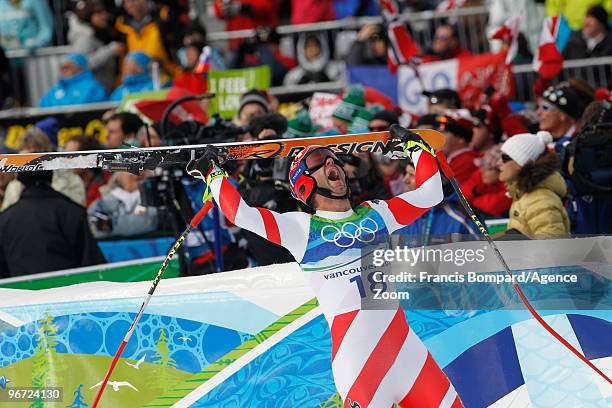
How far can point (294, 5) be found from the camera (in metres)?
13.6

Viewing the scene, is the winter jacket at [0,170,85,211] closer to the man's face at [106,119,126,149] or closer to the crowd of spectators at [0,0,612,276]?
the crowd of spectators at [0,0,612,276]

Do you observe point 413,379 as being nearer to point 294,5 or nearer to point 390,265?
point 390,265

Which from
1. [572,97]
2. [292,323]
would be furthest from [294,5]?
[292,323]

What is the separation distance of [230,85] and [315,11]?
2.46 m

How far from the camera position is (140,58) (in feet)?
41.9

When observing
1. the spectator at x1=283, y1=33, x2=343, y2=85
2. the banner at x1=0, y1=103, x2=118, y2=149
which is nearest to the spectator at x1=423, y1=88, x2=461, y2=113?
the spectator at x1=283, y1=33, x2=343, y2=85

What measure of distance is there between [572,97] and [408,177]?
159 cm

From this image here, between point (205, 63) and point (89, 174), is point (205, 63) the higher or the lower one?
the higher one

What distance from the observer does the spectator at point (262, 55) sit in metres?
13.1

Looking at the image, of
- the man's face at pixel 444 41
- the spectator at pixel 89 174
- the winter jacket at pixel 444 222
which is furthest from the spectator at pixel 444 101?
the spectator at pixel 89 174

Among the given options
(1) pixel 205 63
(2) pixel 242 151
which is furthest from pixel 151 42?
(2) pixel 242 151

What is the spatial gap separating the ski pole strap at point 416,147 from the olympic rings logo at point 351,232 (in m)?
0.41

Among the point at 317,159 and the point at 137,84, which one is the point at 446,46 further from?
the point at 317,159

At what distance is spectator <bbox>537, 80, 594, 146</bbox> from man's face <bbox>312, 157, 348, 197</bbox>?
3.20m
